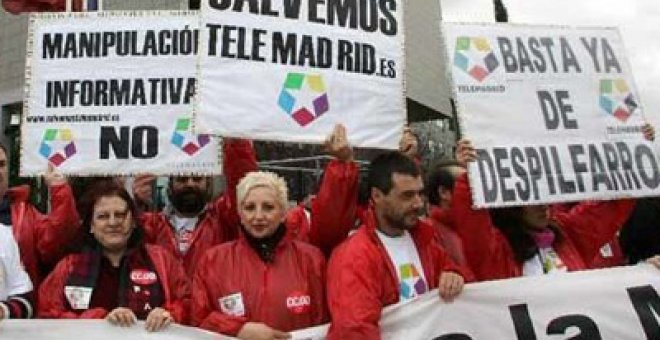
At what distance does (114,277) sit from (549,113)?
227 centimetres

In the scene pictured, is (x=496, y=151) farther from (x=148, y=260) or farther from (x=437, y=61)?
(x=437, y=61)

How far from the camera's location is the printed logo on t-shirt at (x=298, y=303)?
3.68 metres

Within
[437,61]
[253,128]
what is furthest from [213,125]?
[437,61]

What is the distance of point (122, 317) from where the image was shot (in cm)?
360

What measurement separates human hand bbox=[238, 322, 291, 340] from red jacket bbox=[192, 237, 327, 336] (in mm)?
41

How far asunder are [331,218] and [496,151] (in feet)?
2.84

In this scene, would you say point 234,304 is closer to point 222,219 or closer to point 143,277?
point 143,277

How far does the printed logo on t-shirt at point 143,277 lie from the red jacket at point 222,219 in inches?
29.2

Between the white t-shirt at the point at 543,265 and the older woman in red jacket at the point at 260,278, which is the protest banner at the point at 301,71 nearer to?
the older woman in red jacket at the point at 260,278

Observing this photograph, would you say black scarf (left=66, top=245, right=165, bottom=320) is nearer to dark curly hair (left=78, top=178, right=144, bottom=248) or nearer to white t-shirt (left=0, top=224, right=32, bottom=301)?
dark curly hair (left=78, top=178, right=144, bottom=248)

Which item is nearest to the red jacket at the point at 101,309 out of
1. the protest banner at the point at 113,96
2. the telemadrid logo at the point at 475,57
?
the protest banner at the point at 113,96

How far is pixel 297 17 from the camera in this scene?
4340 mm

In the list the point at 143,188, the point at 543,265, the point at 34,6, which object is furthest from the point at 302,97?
the point at 34,6

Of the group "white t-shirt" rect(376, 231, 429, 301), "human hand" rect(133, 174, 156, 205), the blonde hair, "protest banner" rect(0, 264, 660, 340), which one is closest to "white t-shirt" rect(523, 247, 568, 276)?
"protest banner" rect(0, 264, 660, 340)
